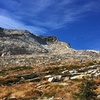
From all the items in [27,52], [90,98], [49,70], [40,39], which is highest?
[40,39]

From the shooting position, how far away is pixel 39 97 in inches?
1112

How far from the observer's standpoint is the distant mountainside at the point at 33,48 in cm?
8000

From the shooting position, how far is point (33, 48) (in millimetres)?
94562

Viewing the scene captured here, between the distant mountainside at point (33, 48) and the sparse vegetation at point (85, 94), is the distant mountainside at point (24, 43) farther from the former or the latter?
the sparse vegetation at point (85, 94)

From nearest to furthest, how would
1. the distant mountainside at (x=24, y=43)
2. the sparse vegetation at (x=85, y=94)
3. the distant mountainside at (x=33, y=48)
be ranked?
the sparse vegetation at (x=85, y=94)
the distant mountainside at (x=33, y=48)
the distant mountainside at (x=24, y=43)

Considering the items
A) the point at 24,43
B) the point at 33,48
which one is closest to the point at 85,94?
the point at 33,48

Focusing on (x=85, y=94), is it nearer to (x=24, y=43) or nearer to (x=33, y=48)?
(x=33, y=48)

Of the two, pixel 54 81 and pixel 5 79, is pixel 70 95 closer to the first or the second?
pixel 54 81

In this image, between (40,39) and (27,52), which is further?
(40,39)

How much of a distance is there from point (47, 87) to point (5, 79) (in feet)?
33.0

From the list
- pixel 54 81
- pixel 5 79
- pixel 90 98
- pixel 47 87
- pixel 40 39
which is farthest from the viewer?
pixel 40 39

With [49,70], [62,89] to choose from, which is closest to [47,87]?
[62,89]

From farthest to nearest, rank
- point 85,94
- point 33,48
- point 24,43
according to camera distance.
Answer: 1. point 24,43
2. point 33,48
3. point 85,94

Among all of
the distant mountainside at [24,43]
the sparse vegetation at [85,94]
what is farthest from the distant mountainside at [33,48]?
the sparse vegetation at [85,94]
